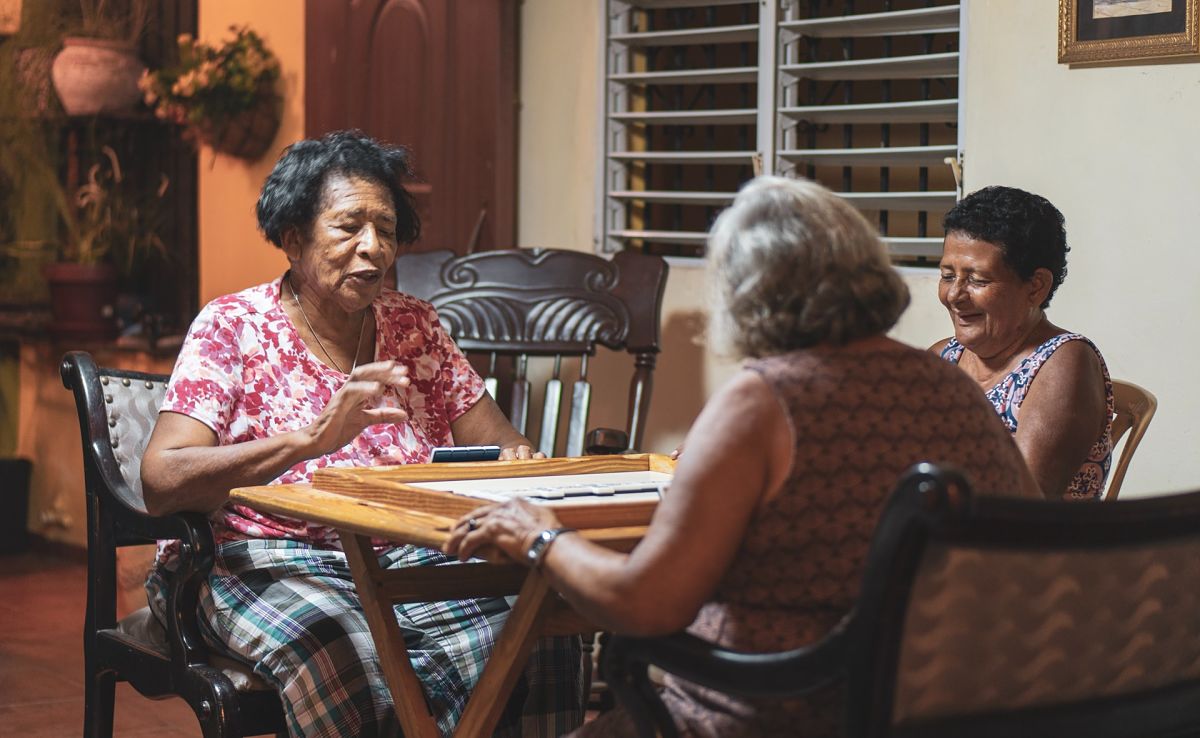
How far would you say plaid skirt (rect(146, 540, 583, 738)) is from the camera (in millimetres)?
2471

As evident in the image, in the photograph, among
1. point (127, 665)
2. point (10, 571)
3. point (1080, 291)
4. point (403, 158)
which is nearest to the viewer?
point (127, 665)

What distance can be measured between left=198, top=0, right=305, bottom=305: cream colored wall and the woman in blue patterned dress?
9.13 ft

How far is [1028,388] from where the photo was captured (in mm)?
2750

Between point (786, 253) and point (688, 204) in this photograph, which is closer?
point (786, 253)

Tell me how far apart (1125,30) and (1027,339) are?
93cm

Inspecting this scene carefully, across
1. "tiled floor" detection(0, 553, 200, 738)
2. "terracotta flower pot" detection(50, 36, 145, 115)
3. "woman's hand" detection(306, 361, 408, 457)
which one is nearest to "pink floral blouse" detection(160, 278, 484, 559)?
"woman's hand" detection(306, 361, 408, 457)

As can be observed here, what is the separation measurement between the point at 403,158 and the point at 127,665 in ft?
3.78

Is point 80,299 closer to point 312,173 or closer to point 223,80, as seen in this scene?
point 223,80

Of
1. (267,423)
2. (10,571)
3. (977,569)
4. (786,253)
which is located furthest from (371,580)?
(10,571)

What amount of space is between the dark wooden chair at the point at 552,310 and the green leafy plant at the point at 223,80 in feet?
3.88

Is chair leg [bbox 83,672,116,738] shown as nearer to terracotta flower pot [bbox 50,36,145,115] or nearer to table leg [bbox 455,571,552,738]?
table leg [bbox 455,571,552,738]

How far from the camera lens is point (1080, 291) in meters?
3.47

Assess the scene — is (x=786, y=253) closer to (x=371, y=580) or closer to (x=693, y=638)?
(x=693, y=638)

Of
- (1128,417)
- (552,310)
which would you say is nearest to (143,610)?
(552,310)
